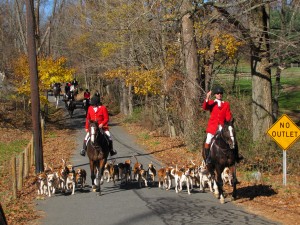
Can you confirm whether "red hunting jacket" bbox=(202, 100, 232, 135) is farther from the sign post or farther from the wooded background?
the wooded background

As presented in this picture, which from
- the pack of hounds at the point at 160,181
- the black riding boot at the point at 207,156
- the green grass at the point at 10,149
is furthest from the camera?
the green grass at the point at 10,149

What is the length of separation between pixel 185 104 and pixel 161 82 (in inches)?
97.4

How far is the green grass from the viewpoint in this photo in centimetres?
2649

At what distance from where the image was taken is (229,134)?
12.2 m

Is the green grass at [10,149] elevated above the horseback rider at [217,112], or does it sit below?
below

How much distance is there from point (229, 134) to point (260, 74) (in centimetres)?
758

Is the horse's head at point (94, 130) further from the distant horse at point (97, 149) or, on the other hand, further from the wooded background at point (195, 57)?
the wooded background at point (195, 57)

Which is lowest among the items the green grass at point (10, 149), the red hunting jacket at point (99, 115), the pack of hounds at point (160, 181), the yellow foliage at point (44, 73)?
the green grass at point (10, 149)

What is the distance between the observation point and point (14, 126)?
37406 mm

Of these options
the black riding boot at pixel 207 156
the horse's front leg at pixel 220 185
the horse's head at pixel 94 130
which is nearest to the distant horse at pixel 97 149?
the horse's head at pixel 94 130

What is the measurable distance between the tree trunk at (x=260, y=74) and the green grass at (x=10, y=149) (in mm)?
12853

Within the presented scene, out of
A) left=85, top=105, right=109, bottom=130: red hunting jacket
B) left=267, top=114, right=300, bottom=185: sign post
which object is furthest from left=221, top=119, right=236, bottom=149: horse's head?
left=85, top=105, right=109, bottom=130: red hunting jacket

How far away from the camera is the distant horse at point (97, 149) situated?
14367mm

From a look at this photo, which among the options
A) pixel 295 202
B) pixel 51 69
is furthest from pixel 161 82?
pixel 295 202
